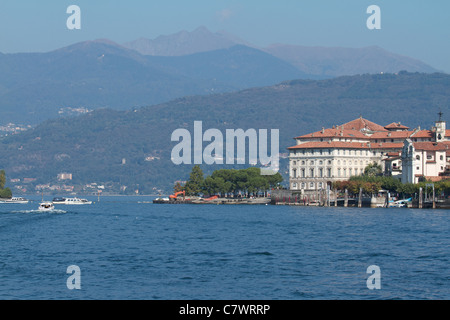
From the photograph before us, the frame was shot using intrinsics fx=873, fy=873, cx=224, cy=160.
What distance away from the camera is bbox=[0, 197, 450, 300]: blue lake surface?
141 ft

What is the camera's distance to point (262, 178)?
188875mm

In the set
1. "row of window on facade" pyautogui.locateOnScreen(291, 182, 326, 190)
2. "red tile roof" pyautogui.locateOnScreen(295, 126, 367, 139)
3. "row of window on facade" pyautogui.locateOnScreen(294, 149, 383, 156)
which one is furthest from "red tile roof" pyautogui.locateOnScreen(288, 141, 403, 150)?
"row of window on facade" pyautogui.locateOnScreen(291, 182, 326, 190)

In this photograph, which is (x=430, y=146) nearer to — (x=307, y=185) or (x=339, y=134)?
(x=339, y=134)

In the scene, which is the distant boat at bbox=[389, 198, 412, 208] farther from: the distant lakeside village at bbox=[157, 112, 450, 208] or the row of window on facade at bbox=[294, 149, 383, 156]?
the row of window on facade at bbox=[294, 149, 383, 156]

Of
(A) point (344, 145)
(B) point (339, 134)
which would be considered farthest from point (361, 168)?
(B) point (339, 134)

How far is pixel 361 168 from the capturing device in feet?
579

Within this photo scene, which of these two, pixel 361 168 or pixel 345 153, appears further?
pixel 361 168

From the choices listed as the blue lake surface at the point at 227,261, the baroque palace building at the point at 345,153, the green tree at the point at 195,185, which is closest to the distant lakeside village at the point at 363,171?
the baroque palace building at the point at 345,153

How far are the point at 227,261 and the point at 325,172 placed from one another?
119398mm

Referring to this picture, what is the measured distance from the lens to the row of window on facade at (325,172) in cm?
17286

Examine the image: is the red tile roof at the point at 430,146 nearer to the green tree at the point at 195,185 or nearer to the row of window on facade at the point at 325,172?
the row of window on facade at the point at 325,172

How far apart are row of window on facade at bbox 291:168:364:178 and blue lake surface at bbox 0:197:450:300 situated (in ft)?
269
